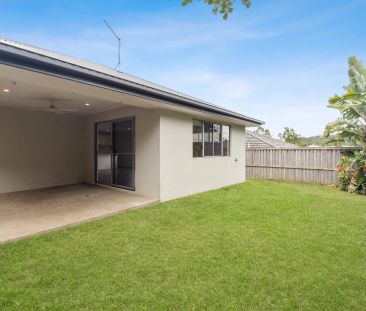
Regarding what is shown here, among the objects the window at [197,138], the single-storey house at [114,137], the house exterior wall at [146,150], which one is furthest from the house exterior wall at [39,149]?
the window at [197,138]

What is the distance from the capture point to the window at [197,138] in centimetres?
748

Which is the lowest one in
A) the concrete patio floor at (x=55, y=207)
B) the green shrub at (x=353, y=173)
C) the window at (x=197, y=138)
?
the concrete patio floor at (x=55, y=207)

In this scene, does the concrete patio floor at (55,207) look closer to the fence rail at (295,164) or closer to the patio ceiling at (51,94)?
the patio ceiling at (51,94)

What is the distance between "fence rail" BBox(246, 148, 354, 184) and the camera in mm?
9383

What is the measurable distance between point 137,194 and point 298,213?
13.8 feet

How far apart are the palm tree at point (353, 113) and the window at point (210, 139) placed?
366cm

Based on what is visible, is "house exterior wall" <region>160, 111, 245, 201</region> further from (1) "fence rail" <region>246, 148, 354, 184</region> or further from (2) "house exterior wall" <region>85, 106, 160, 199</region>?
(1) "fence rail" <region>246, 148, 354, 184</region>

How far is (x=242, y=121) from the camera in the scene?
9.23 meters

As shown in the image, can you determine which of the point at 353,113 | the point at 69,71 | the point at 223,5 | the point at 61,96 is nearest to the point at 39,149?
the point at 61,96

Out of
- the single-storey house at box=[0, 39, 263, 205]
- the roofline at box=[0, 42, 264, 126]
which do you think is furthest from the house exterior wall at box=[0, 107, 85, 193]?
the roofline at box=[0, 42, 264, 126]

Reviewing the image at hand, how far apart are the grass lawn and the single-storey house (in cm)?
210

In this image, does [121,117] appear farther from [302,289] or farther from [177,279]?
[302,289]

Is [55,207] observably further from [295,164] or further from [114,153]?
[295,164]

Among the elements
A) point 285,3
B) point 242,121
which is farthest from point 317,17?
point 242,121
